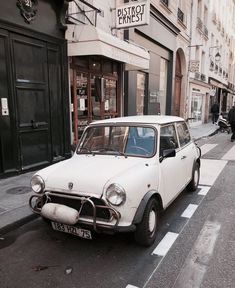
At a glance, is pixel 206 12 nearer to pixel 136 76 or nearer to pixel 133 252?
pixel 136 76

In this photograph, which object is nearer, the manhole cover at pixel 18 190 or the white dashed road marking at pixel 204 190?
the manhole cover at pixel 18 190

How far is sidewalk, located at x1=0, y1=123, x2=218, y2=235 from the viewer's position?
4004mm

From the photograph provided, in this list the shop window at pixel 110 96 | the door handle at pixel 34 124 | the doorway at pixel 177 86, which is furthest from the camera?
the doorway at pixel 177 86

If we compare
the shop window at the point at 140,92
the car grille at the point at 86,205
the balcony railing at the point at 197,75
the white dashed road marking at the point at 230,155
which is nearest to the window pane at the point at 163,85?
the shop window at the point at 140,92

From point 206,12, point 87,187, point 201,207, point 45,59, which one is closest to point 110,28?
point 45,59

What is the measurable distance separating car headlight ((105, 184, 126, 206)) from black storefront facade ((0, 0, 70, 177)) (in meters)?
3.77

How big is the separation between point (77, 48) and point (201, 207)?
5344 mm

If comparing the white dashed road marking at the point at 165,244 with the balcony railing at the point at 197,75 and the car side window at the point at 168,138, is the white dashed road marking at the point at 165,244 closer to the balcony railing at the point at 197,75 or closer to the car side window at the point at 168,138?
the car side window at the point at 168,138

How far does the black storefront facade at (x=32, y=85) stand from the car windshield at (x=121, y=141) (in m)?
2.54

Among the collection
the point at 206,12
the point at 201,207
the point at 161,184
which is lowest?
the point at 201,207

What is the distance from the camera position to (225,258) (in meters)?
3.20

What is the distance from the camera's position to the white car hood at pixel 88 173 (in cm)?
318

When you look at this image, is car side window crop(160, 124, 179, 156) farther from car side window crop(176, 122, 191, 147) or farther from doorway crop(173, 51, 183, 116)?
doorway crop(173, 51, 183, 116)

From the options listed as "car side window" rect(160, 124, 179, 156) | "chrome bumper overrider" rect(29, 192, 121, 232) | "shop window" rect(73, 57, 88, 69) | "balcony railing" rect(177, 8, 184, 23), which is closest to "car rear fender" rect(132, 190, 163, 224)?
"chrome bumper overrider" rect(29, 192, 121, 232)
